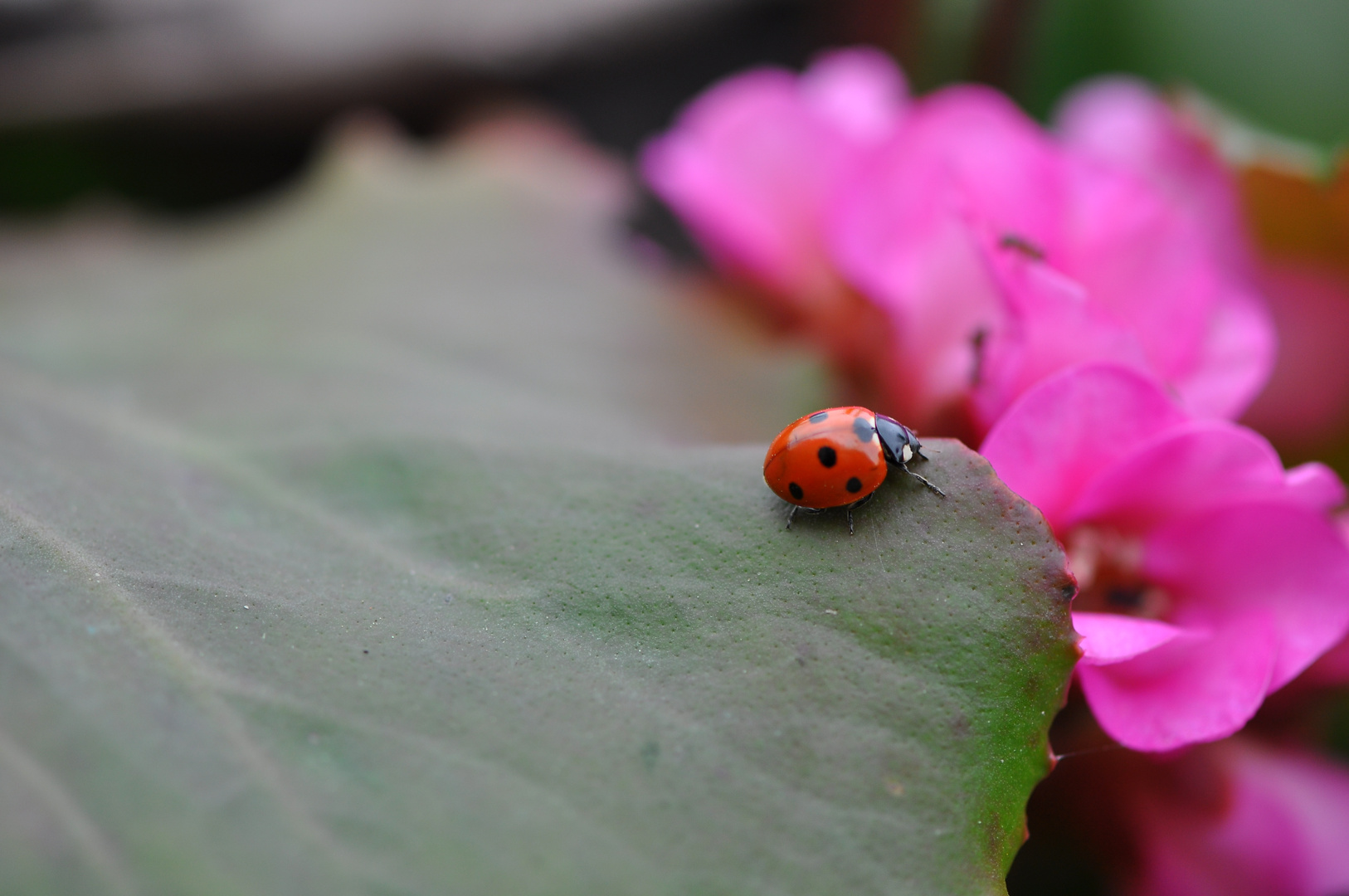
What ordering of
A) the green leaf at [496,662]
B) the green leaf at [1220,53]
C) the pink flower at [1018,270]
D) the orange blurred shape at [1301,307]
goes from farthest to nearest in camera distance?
the green leaf at [1220,53] → the orange blurred shape at [1301,307] → the pink flower at [1018,270] → the green leaf at [496,662]

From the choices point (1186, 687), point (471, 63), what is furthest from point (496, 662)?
point (471, 63)

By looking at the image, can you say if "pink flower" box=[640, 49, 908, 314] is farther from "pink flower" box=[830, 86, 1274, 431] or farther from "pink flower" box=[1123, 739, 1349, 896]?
"pink flower" box=[1123, 739, 1349, 896]

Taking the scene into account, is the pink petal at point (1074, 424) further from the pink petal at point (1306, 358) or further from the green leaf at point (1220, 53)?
the green leaf at point (1220, 53)

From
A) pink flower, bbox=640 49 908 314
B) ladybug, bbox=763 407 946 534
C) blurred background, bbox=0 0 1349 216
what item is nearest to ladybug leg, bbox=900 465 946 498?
ladybug, bbox=763 407 946 534

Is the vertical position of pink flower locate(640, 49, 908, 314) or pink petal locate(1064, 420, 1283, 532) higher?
pink flower locate(640, 49, 908, 314)

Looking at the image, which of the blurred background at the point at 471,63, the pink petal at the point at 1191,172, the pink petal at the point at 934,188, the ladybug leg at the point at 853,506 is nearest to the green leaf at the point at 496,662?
the ladybug leg at the point at 853,506

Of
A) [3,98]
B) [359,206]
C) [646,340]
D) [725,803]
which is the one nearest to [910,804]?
[725,803]
